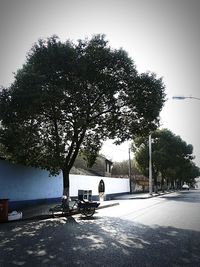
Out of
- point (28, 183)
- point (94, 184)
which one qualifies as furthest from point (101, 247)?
point (94, 184)

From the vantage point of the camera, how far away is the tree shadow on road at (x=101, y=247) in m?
7.08

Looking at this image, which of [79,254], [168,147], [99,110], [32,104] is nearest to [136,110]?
[99,110]

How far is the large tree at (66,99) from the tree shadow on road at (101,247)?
9018mm

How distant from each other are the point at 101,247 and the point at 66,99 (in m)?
12.5

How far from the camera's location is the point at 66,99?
19.8 meters

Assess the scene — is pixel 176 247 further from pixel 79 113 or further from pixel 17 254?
pixel 79 113

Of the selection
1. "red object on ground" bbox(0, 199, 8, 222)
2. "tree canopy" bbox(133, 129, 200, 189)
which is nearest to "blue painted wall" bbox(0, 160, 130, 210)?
"red object on ground" bbox(0, 199, 8, 222)

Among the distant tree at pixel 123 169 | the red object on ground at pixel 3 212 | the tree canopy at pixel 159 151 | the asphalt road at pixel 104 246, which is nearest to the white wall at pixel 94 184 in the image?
the tree canopy at pixel 159 151

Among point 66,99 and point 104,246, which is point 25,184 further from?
point 104,246

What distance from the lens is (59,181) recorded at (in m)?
29.4

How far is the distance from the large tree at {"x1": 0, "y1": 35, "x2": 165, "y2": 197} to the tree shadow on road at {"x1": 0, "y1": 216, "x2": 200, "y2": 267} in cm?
902

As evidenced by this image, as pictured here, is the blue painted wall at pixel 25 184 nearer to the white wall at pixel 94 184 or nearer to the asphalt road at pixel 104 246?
the white wall at pixel 94 184

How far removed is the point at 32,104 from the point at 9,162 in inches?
198

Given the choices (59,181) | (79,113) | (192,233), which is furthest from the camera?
(59,181)
